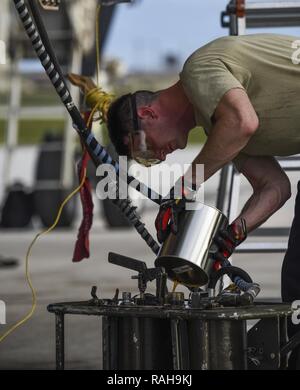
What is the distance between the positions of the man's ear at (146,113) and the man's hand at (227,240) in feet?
1.48

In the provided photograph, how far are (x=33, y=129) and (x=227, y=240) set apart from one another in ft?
223

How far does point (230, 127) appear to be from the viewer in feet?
11.6

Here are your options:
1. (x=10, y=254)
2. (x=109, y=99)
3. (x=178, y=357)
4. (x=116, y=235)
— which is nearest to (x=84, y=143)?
(x=109, y=99)

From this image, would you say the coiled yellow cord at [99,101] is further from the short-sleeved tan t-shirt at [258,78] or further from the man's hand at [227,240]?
the man's hand at [227,240]

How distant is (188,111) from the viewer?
12.5 ft

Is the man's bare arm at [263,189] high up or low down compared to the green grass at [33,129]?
down

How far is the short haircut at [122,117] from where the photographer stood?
12.4 feet

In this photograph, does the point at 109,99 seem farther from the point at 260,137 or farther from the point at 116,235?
the point at 116,235

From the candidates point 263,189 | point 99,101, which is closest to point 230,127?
point 263,189

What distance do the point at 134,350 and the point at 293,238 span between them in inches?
32.3

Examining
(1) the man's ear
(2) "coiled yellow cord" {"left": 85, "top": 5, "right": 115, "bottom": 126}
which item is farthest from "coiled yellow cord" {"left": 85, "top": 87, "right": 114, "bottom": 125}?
(1) the man's ear

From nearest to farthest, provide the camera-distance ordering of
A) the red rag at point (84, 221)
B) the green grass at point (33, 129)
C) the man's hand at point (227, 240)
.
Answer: the man's hand at point (227, 240), the red rag at point (84, 221), the green grass at point (33, 129)

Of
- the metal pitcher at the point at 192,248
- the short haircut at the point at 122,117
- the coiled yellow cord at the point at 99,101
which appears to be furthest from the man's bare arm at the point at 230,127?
the coiled yellow cord at the point at 99,101

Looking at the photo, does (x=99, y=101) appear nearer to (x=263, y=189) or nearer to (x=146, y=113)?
(x=146, y=113)
